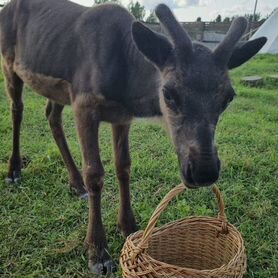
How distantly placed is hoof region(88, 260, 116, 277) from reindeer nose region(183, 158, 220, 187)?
Answer: 1.02 m

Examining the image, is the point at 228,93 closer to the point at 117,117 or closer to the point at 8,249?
the point at 117,117

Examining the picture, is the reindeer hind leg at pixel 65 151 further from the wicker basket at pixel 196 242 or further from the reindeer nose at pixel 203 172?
the reindeer nose at pixel 203 172

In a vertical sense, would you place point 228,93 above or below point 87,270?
above

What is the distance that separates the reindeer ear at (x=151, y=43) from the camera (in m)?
2.62

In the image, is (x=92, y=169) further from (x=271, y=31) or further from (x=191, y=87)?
(x=271, y=31)

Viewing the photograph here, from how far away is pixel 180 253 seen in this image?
3.04 m

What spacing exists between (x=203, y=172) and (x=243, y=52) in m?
1.01

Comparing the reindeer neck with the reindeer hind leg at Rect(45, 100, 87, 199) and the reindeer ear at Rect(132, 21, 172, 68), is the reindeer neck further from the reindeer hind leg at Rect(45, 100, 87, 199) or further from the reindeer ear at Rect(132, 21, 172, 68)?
the reindeer hind leg at Rect(45, 100, 87, 199)

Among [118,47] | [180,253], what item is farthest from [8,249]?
[118,47]

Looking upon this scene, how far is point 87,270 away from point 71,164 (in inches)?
53.0

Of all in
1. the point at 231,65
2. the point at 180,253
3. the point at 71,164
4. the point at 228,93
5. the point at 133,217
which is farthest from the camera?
the point at 71,164

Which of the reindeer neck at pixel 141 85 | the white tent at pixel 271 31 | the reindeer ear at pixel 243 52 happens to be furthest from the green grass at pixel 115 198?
the white tent at pixel 271 31

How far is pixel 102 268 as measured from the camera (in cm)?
291

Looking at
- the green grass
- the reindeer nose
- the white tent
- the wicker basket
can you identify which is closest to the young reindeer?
the reindeer nose
